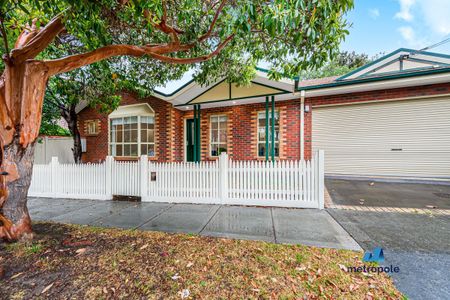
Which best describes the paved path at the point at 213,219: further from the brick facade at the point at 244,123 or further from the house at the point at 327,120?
the brick facade at the point at 244,123

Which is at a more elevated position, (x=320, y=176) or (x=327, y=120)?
(x=327, y=120)

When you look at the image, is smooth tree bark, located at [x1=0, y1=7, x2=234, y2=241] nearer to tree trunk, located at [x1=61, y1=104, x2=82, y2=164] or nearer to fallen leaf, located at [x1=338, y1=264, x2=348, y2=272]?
fallen leaf, located at [x1=338, y1=264, x2=348, y2=272]

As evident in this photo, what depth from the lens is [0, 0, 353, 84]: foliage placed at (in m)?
2.60

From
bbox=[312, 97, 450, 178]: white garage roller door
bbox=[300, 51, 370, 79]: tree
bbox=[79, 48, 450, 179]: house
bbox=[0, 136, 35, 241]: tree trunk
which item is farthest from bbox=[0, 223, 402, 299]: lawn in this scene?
→ bbox=[300, 51, 370, 79]: tree

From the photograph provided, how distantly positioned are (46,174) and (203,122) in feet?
19.4

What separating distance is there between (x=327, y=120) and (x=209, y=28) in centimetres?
588

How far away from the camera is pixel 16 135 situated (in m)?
2.95

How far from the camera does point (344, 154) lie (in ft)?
25.0

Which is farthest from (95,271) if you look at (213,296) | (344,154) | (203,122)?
(344,154)

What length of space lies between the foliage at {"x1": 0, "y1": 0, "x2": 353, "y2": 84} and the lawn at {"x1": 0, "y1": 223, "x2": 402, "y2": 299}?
300 centimetres

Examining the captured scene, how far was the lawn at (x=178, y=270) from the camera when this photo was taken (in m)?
2.01

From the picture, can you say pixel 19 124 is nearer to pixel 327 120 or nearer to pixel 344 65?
pixel 327 120

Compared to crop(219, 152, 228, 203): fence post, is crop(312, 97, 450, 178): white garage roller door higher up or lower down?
higher up

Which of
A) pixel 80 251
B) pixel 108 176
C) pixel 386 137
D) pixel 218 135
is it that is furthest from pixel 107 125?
pixel 386 137
